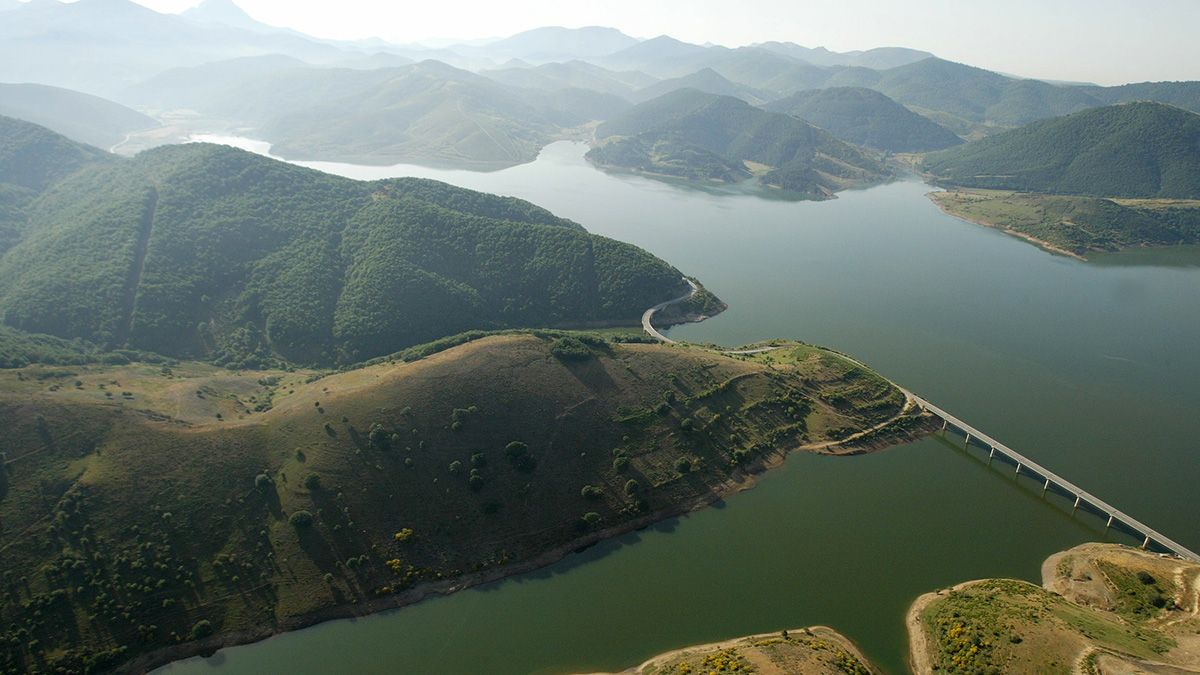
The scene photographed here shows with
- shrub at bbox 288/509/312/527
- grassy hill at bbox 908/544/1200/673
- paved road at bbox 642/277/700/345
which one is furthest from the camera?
paved road at bbox 642/277/700/345

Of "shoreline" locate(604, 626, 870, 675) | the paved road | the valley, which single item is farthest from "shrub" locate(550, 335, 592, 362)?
"shoreline" locate(604, 626, 870, 675)

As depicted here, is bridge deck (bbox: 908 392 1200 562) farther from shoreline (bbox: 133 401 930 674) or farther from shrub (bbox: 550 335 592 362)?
shrub (bbox: 550 335 592 362)

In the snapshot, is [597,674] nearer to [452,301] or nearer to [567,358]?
[567,358]

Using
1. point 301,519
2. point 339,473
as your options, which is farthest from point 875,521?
point 301,519

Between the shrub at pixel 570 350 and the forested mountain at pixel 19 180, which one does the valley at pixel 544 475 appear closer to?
the shrub at pixel 570 350

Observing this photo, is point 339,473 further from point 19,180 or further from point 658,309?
point 19,180

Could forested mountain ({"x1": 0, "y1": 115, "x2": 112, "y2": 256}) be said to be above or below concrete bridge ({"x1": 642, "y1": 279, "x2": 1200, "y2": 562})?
below
